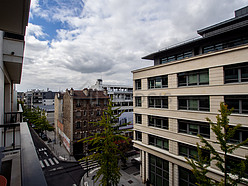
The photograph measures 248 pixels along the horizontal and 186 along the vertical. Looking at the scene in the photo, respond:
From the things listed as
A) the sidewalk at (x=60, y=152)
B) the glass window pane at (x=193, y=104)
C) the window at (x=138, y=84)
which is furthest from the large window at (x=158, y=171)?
the sidewalk at (x=60, y=152)

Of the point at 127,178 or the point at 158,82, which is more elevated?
the point at 158,82

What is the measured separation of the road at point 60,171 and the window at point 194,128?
15415 mm

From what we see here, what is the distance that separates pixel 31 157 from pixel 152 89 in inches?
603

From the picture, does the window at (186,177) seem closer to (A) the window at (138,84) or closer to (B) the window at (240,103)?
(B) the window at (240,103)

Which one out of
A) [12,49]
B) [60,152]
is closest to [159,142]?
[12,49]

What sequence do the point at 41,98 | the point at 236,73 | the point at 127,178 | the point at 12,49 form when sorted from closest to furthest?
the point at 12,49 → the point at 236,73 → the point at 127,178 → the point at 41,98

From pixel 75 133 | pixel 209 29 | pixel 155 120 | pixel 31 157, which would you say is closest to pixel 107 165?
pixel 31 157

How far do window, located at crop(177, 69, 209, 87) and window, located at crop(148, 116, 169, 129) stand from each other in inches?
169

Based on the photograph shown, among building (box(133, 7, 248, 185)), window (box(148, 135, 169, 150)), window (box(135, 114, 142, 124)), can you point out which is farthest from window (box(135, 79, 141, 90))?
window (box(148, 135, 169, 150))

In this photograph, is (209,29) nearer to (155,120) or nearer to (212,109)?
(212,109)

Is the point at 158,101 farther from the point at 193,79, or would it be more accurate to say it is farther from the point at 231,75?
the point at 231,75

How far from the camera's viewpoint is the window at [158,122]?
1525cm

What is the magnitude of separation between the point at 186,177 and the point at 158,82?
394 inches

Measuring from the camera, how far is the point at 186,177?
13320mm
